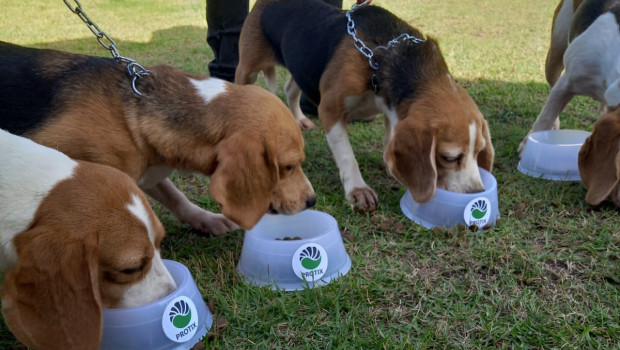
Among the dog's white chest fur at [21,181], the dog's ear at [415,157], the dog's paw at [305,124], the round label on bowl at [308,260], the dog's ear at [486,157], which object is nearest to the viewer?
the dog's white chest fur at [21,181]

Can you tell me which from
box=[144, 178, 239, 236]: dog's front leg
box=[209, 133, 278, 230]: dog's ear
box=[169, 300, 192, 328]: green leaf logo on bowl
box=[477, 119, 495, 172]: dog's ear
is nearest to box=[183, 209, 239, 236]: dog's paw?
box=[144, 178, 239, 236]: dog's front leg

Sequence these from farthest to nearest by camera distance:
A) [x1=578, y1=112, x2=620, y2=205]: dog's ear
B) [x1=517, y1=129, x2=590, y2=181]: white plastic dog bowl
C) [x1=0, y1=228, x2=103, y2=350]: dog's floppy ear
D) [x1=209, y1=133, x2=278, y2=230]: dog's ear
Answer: [x1=517, y1=129, x2=590, y2=181]: white plastic dog bowl < [x1=578, y1=112, x2=620, y2=205]: dog's ear < [x1=209, y1=133, x2=278, y2=230]: dog's ear < [x1=0, y1=228, x2=103, y2=350]: dog's floppy ear

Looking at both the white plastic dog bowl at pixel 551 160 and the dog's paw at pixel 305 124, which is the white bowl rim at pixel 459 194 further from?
the dog's paw at pixel 305 124

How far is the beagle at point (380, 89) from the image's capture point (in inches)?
152

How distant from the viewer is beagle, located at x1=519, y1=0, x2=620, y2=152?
4.54 metres

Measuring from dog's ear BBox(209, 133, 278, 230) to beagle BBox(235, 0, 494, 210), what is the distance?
1123 mm

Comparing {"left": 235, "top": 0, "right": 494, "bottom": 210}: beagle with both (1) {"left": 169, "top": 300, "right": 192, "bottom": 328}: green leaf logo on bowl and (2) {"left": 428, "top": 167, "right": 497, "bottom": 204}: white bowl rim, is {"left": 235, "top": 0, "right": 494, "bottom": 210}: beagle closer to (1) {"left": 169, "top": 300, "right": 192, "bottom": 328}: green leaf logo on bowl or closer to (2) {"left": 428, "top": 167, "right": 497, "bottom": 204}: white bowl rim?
(2) {"left": 428, "top": 167, "right": 497, "bottom": 204}: white bowl rim

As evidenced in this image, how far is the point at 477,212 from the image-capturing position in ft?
12.7

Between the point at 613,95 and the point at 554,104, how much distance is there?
801 mm

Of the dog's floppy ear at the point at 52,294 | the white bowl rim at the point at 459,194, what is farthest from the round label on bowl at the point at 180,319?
the white bowl rim at the point at 459,194

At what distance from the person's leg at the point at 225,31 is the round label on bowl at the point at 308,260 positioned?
3964 mm

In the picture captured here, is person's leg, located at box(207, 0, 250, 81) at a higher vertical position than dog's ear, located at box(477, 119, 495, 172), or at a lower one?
lower

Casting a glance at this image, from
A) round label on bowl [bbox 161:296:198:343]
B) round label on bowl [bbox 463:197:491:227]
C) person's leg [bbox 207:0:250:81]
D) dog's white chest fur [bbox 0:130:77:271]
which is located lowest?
person's leg [bbox 207:0:250:81]

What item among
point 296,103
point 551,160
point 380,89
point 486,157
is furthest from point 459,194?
point 296,103
